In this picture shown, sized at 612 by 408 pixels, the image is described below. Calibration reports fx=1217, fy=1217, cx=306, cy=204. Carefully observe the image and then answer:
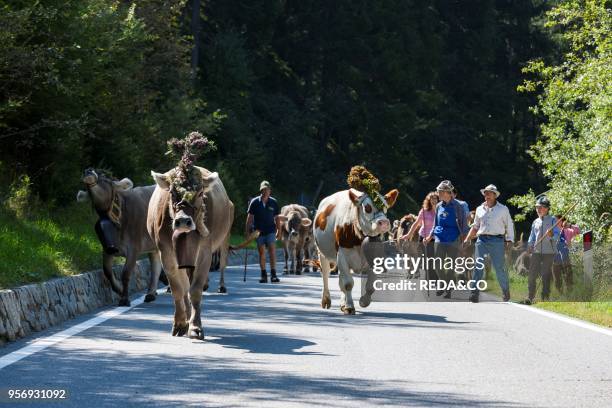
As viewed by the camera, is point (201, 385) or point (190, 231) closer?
point (201, 385)

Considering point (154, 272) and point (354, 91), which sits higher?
point (354, 91)

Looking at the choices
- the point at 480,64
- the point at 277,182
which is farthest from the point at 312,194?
the point at 480,64

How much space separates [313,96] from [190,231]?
62.4m

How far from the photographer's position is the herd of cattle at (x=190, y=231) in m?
12.6

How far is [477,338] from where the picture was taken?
13.2 m

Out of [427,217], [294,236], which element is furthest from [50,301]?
[294,236]

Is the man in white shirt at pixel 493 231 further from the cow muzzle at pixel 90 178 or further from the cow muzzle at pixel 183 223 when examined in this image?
the cow muzzle at pixel 183 223

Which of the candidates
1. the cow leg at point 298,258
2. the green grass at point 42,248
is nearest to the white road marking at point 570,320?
the green grass at point 42,248

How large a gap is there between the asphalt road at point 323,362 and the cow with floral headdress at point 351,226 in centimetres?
65

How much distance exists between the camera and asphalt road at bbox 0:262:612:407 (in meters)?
8.85

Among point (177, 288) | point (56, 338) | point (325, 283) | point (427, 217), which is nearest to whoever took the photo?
point (56, 338)

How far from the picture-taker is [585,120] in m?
34.8

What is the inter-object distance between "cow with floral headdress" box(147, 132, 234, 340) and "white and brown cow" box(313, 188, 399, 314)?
3.15 metres

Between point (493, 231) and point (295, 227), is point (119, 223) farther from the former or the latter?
point (295, 227)
